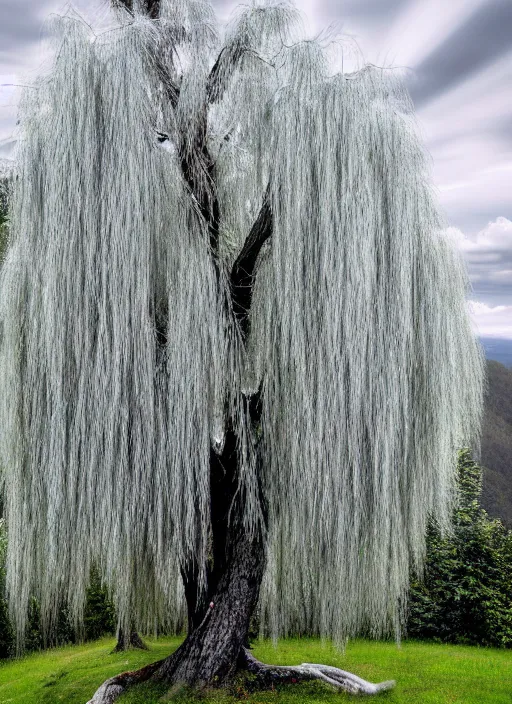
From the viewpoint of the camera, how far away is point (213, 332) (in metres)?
3.68

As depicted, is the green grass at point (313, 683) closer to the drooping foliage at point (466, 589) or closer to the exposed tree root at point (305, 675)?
the exposed tree root at point (305, 675)

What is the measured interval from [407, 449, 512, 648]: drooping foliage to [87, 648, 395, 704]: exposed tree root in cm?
511

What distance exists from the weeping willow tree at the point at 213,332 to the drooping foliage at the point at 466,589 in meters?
6.61

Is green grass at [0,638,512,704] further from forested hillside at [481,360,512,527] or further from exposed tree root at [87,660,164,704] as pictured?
forested hillside at [481,360,512,527]

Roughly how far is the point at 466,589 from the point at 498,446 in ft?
70.9

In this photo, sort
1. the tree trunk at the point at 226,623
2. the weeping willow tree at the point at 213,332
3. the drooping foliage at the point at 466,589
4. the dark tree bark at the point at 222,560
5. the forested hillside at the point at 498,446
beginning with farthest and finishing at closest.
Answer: the forested hillside at the point at 498,446 < the drooping foliage at the point at 466,589 < the tree trunk at the point at 226,623 < the dark tree bark at the point at 222,560 < the weeping willow tree at the point at 213,332

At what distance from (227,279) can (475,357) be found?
1.99m

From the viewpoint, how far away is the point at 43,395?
3.69 m

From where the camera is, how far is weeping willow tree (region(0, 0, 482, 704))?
3527 mm

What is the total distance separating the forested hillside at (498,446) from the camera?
24.9 m

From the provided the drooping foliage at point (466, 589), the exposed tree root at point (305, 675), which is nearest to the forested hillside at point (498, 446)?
the drooping foliage at point (466, 589)

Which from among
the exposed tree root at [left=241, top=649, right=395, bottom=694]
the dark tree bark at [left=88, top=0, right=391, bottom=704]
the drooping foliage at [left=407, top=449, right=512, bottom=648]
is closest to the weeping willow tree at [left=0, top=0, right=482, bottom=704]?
the dark tree bark at [left=88, top=0, right=391, bottom=704]

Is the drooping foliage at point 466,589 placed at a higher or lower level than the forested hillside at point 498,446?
lower

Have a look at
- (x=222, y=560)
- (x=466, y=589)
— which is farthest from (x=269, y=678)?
(x=466, y=589)
